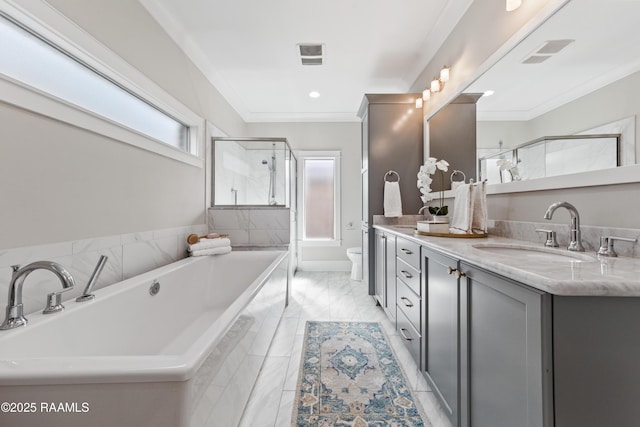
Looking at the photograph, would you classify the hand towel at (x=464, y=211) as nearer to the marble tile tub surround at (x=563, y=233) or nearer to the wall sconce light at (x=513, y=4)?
the marble tile tub surround at (x=563, y=233)

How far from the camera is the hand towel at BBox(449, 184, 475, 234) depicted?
65.8 inches

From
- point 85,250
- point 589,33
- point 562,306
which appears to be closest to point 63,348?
point 85,250

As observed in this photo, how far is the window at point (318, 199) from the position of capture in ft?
14.2

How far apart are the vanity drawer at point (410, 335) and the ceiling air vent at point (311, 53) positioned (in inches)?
100

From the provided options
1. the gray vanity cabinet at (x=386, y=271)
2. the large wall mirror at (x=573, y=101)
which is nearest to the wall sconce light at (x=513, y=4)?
the large wall mirror at (x=573, y=101)

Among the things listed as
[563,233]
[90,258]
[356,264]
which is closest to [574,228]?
[563,233]

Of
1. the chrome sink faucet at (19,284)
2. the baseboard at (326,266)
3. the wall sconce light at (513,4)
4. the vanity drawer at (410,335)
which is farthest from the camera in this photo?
the baseboard at (326,266)

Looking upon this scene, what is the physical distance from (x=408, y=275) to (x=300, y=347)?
97 centimetres

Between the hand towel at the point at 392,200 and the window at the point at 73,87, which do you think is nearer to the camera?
the window at the point at 73,87

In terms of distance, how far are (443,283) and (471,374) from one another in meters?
0.36

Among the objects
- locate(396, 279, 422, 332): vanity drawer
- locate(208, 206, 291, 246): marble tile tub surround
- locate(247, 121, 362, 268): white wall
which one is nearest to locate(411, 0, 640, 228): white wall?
locate(396, 279, 422, 332): vanity drawer

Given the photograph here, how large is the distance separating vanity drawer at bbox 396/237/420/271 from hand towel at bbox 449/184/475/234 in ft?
1.11

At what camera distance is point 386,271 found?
2.37 metres

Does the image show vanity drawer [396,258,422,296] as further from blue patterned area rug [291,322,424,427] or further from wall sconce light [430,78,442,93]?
wall sconce light [430,78,442,93]
